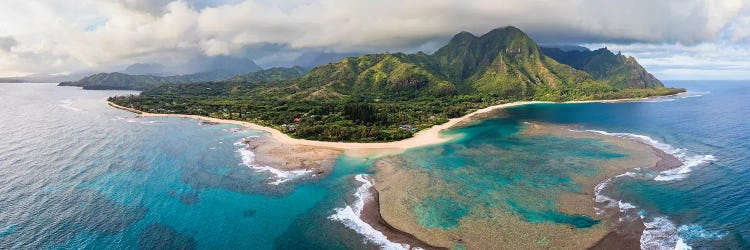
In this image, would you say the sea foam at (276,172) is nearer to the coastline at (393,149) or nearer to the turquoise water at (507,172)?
the coastline at (393,149)

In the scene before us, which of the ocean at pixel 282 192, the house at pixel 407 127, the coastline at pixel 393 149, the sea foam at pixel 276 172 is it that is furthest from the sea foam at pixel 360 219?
the house at pixel 407 127

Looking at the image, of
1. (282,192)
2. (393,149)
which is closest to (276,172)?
(282,192)

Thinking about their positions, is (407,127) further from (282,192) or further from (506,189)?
A: (282,192)

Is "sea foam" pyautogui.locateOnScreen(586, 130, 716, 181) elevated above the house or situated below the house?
below

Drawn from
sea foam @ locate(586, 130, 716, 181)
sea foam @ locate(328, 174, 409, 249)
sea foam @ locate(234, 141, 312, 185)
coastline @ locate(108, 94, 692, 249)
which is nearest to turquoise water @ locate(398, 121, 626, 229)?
coastline @ locate(108, 94, 692, 249)

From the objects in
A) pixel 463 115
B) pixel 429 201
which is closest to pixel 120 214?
pixel 429 201

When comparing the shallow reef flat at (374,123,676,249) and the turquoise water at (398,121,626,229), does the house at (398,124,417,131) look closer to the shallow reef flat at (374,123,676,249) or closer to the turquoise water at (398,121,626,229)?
the turquoise water at (398,121,626,229)

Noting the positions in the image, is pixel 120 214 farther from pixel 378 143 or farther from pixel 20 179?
pixel 378 143
